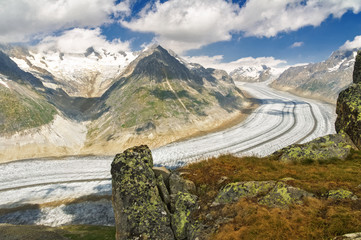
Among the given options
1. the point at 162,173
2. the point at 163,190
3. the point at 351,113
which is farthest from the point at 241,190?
the point at 351,113

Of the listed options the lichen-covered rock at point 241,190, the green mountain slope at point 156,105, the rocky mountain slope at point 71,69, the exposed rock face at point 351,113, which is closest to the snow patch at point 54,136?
the green mountain slope at point 156,105

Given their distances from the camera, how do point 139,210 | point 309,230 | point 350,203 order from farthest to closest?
1. point 139,210
2. point 350,203
3. point 309,230

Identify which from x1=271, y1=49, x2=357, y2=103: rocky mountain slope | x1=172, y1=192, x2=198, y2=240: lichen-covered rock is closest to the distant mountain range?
x1=172, y1=192, x2=198, y2=240: lichen-covered rock

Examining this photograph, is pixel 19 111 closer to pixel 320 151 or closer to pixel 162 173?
pixel 162 173

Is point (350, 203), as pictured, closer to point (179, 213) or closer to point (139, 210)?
point (179, 213)

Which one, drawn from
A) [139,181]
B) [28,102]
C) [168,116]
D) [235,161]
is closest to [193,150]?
[168,116]

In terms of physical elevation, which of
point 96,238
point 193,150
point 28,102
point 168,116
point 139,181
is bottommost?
point 96,238
